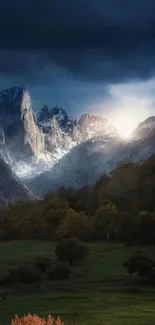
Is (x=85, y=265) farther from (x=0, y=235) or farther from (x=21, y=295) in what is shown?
(x=0, y=235)

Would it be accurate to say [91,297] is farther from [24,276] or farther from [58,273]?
[58,273]

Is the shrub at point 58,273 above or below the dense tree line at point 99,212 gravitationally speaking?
below

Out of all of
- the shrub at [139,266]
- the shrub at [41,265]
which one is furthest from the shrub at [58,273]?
the shrub at [139,266]

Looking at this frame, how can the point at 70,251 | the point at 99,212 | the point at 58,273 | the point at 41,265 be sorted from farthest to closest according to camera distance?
the point at 99,212 → the point at 70,251 → the point at 41,265 → the point at 58,273

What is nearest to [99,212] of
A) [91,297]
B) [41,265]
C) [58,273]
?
[41,265]

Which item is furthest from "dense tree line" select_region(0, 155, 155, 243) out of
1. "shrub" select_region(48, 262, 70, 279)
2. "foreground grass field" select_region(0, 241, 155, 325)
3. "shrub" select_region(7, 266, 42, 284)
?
"shrub" select_region(7, 266, 42, 284)

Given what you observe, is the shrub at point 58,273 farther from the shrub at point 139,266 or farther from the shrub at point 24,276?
the shrub at point 139,266

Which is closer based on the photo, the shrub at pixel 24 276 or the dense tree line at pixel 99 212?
the shrub at pixel 24 276
